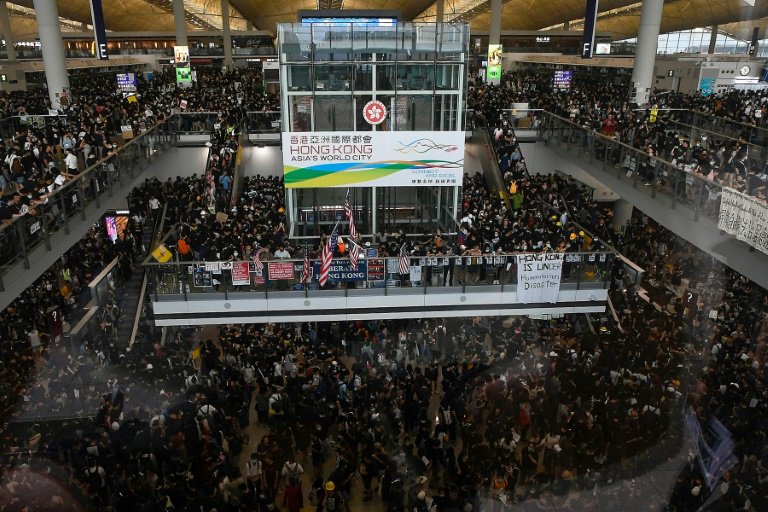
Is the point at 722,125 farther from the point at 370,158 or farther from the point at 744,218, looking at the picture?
the point at 370,158

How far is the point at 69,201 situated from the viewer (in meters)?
14.3

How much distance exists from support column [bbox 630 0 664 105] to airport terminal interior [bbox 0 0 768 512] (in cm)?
331

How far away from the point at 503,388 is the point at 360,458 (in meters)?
3.80

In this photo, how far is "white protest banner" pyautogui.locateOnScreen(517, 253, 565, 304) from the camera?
15.9 m

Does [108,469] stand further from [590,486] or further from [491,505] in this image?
[590,486]

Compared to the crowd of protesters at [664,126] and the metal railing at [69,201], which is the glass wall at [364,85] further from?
the crowd of protesters at [664,126]

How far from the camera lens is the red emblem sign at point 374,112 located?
19.1 metres

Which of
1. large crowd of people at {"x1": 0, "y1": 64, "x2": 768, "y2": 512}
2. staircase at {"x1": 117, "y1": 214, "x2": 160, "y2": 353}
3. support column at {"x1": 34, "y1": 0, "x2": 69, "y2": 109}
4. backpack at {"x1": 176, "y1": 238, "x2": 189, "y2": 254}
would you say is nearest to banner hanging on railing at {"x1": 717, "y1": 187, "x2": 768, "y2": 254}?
large crowd of people at {"x1": 0, "y1": 64, "x2": 768, "y2": 512}

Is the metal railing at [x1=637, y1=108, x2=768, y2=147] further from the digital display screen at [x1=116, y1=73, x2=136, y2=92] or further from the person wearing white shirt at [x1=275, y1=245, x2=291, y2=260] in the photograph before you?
the digital display screen at [x1=116, y1=73, x2=136, y2=92]

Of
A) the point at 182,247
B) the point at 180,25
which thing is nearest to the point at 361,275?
the point at 182,247

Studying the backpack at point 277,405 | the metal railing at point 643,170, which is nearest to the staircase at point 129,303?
the backpack at point 277,405

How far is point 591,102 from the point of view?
2816cm

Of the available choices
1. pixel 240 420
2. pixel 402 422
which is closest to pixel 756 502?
pixel 402 422

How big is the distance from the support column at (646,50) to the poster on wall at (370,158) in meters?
13.4
